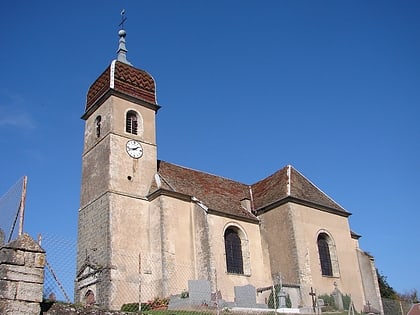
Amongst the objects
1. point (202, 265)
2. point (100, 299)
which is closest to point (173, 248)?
point (202, 265)

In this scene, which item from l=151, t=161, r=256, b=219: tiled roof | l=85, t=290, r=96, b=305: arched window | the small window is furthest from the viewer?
the small window

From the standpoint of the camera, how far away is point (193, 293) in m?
17.8

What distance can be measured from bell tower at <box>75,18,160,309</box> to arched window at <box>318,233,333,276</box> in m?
10.2

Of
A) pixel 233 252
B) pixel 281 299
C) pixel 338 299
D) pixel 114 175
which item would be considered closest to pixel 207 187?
pixel 233 252

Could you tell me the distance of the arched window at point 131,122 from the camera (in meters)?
25.9

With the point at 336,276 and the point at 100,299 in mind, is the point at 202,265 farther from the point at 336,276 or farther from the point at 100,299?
the point at 336,276

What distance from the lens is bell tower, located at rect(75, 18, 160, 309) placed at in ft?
71.4

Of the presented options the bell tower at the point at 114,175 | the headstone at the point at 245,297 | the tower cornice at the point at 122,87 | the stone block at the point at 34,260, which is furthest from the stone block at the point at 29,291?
the tower cornice at the point at 122,87

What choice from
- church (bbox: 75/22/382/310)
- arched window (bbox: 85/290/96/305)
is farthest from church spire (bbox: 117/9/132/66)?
arched window (bbox: 85/290/96/305)

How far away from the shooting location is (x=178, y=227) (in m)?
23.2

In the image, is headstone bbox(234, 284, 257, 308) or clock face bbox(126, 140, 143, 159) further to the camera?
clock face bbox(126, 140, 143, 159)

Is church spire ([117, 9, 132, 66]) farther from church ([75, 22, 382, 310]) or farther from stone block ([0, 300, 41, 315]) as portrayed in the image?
stone block ([0, 300, 41, 315])

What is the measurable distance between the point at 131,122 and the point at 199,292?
11734 mm

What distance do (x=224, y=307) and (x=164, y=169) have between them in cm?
1081
